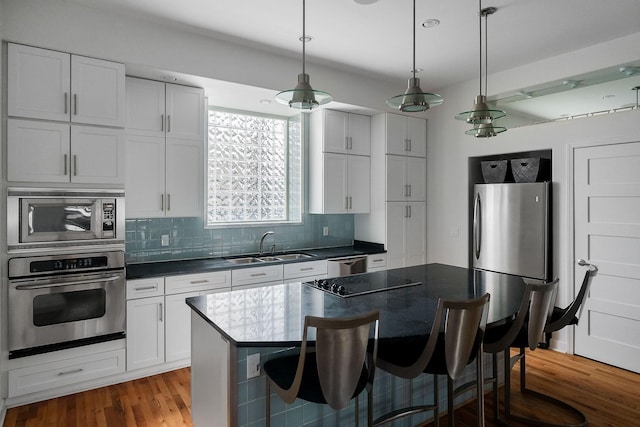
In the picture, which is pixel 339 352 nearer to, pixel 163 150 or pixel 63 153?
pixel 63 153

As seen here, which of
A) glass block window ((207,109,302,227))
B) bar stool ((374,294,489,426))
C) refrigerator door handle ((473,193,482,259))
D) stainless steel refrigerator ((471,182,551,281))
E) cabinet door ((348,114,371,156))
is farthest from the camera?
cabinet door ((348,114,371,156))

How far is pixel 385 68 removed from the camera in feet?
13.7

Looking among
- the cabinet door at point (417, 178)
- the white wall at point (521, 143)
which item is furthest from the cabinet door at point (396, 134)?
the white wall at point (521, 143)

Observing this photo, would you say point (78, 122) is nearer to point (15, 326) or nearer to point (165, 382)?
point (15, 326)

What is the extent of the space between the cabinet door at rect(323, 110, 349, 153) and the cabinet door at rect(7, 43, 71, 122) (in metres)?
2.51

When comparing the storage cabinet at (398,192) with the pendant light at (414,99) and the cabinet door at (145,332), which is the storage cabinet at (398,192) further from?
the cabinet door at (145,332)

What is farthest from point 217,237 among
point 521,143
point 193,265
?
point 521,143

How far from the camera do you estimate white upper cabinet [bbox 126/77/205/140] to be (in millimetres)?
3322

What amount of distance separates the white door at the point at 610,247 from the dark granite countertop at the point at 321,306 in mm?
1246

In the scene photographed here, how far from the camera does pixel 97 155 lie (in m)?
2.96

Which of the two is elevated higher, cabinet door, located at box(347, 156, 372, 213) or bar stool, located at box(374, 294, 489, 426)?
cabinet door, located at box(347, 156, 372, 213)

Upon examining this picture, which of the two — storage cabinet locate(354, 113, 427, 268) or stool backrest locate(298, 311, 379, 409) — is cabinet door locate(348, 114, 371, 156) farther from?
stool backrest locate(298, 311, 379, 409)

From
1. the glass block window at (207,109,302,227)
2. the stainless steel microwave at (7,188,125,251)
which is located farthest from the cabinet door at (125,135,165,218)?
the glass block window at (207,109,302,227)

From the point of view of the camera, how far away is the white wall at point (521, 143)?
3.46 m
